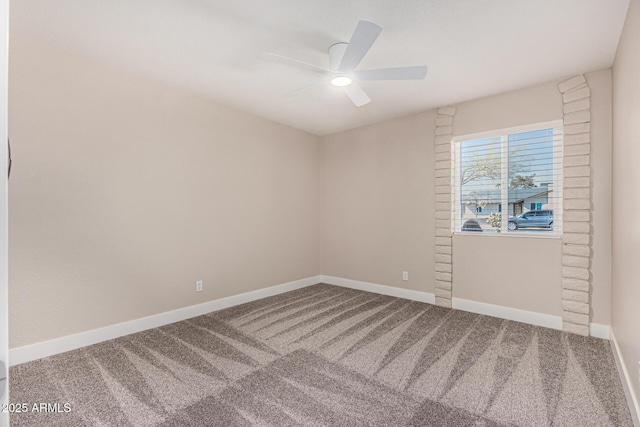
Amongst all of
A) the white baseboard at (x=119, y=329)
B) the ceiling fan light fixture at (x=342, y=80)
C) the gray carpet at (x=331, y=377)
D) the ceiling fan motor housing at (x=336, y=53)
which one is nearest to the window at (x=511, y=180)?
the gray carpet at (x=331, y=377)

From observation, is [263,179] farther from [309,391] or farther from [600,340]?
[600,340]

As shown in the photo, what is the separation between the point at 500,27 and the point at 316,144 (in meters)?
3.32

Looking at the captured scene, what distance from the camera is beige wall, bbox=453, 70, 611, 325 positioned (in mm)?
2873

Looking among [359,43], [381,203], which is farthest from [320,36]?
[381,203]

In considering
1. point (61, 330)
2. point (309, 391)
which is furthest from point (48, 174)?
point (309, 391)

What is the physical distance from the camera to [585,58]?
2.65 meters

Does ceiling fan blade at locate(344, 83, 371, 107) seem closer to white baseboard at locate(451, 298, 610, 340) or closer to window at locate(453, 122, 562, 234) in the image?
window at locate(453, 122, 562, 234)

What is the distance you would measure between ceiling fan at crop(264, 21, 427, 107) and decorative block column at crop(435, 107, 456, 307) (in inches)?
64.5

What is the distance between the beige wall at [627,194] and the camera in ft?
5.87

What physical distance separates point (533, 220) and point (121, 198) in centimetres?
433

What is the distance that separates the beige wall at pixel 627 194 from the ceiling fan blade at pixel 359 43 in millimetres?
1553

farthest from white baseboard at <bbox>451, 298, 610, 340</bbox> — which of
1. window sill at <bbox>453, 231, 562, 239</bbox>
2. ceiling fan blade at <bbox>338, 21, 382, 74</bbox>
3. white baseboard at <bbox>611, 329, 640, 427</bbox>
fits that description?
ceiling fan blade at <bbox>338, 21, 382, 74</bbox>

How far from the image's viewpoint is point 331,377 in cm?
221

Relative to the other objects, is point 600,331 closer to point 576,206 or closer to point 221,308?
point 576,206
